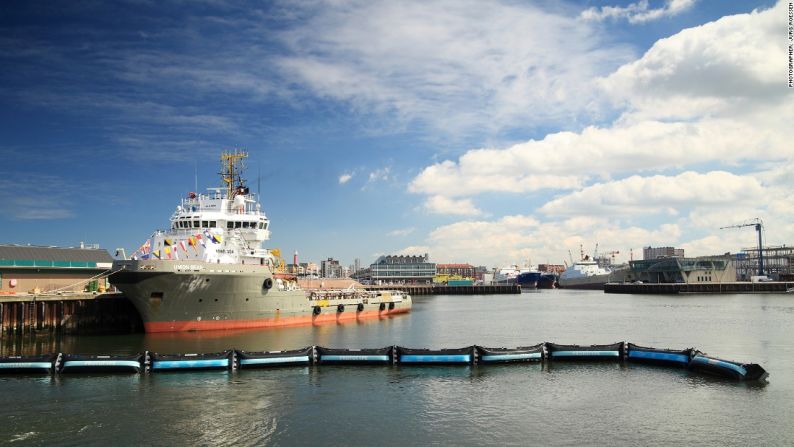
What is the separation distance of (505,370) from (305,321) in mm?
25066

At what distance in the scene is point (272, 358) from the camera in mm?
27297

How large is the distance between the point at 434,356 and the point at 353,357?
418 centimetres

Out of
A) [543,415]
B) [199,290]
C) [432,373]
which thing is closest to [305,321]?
Answer: [199,290]

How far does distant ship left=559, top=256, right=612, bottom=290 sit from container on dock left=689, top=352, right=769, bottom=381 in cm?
14862

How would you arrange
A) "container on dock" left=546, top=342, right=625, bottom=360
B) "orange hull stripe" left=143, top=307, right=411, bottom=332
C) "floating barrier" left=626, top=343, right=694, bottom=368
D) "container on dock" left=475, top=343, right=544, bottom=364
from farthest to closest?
"orange hull stripe" left=143, top=307, right=411, bottom=332
"container on dock" left=546, top=342, right=625, bottom=360
"container on dock" left=475, top=343, right=544, bottom=364
"floating barrier" left=626, top=343, right=694, bottom=368

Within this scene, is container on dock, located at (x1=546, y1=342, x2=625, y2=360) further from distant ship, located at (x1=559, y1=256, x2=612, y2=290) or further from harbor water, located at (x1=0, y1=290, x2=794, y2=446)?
distant ship, located at (x1=559, y1=256, x2=612, y2=290)

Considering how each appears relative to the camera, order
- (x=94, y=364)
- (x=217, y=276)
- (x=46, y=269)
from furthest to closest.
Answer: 1. (x=46, y=269)
2. (x=217, y=276)
3. (x=94, y=364)

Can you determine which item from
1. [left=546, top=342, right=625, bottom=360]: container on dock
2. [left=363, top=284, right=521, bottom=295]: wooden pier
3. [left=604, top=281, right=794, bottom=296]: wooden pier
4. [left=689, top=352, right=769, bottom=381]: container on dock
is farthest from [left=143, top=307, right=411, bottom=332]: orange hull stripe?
[left=604, top=281, right=794, bottom=296]: wooden pier

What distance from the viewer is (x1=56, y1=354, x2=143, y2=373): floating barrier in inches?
1017

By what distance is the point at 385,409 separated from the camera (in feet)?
66.5

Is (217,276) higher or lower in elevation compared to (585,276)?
higher

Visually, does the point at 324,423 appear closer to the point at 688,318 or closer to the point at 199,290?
the point at 199,290

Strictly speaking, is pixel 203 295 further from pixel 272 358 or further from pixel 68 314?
pixel 272 358

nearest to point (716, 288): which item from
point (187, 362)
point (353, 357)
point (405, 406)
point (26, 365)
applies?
point (353, 357)
